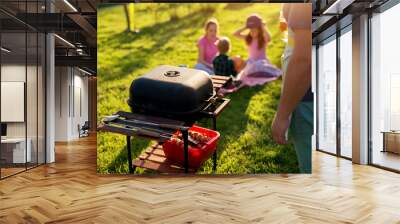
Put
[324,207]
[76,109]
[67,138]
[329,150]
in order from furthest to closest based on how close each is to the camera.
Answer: [76,109]
[67,138]
[329,150]
[324,207]

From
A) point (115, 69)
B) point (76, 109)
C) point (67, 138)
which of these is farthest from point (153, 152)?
point (76, 109)

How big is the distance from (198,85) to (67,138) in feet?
35.2

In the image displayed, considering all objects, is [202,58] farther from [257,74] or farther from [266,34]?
[266,34]

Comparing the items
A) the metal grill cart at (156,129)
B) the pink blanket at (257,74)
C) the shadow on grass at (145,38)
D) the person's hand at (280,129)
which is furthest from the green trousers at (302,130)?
the shadow on grass at (145,38)

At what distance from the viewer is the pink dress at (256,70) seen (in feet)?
21.7

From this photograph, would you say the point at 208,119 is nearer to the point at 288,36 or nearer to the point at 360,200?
the point at 288,36

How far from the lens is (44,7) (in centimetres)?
757

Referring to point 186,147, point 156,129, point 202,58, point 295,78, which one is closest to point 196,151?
point 186,147

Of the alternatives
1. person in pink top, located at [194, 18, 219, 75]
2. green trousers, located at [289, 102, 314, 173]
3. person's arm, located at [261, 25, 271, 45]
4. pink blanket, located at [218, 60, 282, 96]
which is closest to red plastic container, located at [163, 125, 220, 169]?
pink blanket, located at [218, 60, 282, 96]

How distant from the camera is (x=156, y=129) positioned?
609cm

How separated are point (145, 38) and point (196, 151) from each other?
1908mm

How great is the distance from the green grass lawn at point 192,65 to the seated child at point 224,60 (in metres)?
0.11

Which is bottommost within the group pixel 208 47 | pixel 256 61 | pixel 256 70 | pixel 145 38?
pixel 256 70

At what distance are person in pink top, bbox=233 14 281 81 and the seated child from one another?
0.51ft
